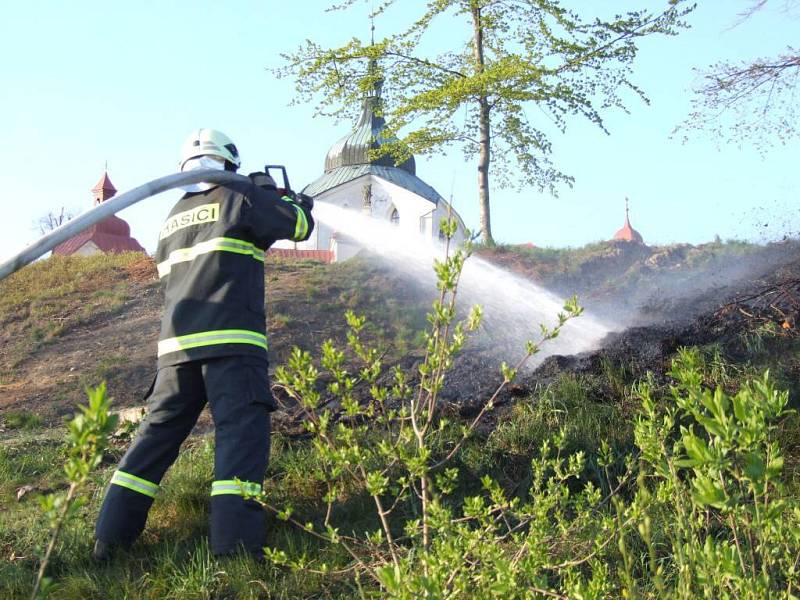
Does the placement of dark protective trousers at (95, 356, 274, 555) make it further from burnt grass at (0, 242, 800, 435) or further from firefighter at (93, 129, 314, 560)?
burnt grass at (0, 242, 800, 435)

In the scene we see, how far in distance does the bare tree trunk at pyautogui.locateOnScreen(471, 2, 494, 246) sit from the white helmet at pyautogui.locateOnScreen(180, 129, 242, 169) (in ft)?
38.9

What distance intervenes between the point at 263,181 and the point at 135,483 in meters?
1.54

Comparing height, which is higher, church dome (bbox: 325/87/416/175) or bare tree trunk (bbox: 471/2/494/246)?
church dome (bbox: 325/87/416/175)

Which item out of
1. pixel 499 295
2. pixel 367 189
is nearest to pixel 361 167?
pixel 367 189

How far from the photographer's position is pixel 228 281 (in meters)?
3.62

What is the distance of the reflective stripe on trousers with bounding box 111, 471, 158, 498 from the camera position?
352 centimetres

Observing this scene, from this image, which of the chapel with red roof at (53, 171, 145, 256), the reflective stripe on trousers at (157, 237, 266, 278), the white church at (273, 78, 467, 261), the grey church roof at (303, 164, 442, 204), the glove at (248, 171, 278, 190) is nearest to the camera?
the reflective stripe on trousers at (157, 237, 266, 278)

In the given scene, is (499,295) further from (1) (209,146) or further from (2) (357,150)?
(2) (357,150)

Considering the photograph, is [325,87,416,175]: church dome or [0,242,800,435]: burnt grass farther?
[325,87,416,175]: church dome

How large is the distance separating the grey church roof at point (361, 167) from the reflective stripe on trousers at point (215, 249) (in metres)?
30.8

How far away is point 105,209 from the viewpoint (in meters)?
3.47

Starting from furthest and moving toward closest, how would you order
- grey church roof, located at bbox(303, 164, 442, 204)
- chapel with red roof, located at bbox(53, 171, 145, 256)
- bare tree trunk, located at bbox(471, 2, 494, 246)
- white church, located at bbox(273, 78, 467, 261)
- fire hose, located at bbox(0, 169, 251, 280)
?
chapel with red roof, located at bbox(53, 171, 145, 256) < grey church roof, located at bbox(303, 164, 442, 204) < white church, located at bbox(273, 78, 467, 261) < bare tree trunk, located at bbox(471, 2, 494, 246) < fire hose, located at bbox(0, 169, 251, 280)

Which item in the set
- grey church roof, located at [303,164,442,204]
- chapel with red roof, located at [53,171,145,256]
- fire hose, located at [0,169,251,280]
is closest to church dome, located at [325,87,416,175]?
grey church roof, located at [303,164,442,204]

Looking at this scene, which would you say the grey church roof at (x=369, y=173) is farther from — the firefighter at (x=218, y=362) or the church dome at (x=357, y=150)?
the firefighter at (x=218, y=362)
